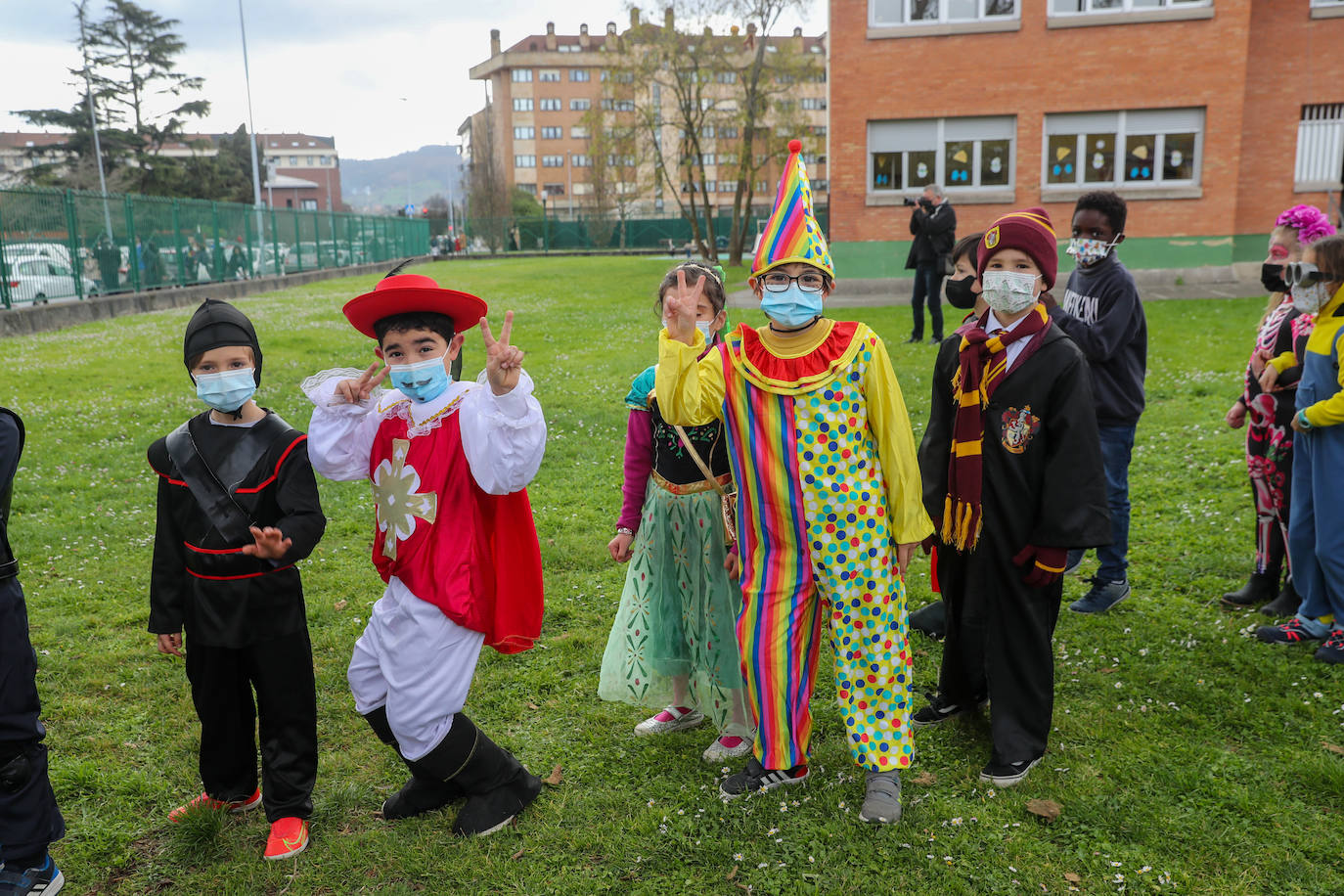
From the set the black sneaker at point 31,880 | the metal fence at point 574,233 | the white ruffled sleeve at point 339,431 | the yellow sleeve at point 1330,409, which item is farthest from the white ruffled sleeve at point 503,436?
the metal fence at point 574,233

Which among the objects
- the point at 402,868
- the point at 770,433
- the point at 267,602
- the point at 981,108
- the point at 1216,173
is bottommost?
the point at 402,868

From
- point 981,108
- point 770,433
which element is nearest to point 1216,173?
point 981,108

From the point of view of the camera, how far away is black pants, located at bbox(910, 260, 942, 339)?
1295 cm

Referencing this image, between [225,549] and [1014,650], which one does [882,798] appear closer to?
[1014,650]

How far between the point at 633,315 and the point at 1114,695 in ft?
50.3

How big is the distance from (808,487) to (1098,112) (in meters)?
20.1

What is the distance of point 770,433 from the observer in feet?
11.3

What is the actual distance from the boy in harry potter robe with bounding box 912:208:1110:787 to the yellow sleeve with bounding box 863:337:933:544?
1.25 ft

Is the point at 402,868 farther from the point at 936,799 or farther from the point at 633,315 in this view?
the point at 633,315

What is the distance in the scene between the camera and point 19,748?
2.97 m

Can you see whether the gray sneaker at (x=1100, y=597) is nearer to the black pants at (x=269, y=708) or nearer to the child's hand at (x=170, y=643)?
the black pants at (x=269, y=708)

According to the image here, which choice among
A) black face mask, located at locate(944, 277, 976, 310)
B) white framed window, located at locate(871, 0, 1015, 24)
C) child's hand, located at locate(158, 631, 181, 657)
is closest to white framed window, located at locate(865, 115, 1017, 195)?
white framed window, located at locate(871, 0, 1015, 24)

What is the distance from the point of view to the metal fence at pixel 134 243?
1753 cm

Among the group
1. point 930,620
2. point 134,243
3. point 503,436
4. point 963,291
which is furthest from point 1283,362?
point 134,243
